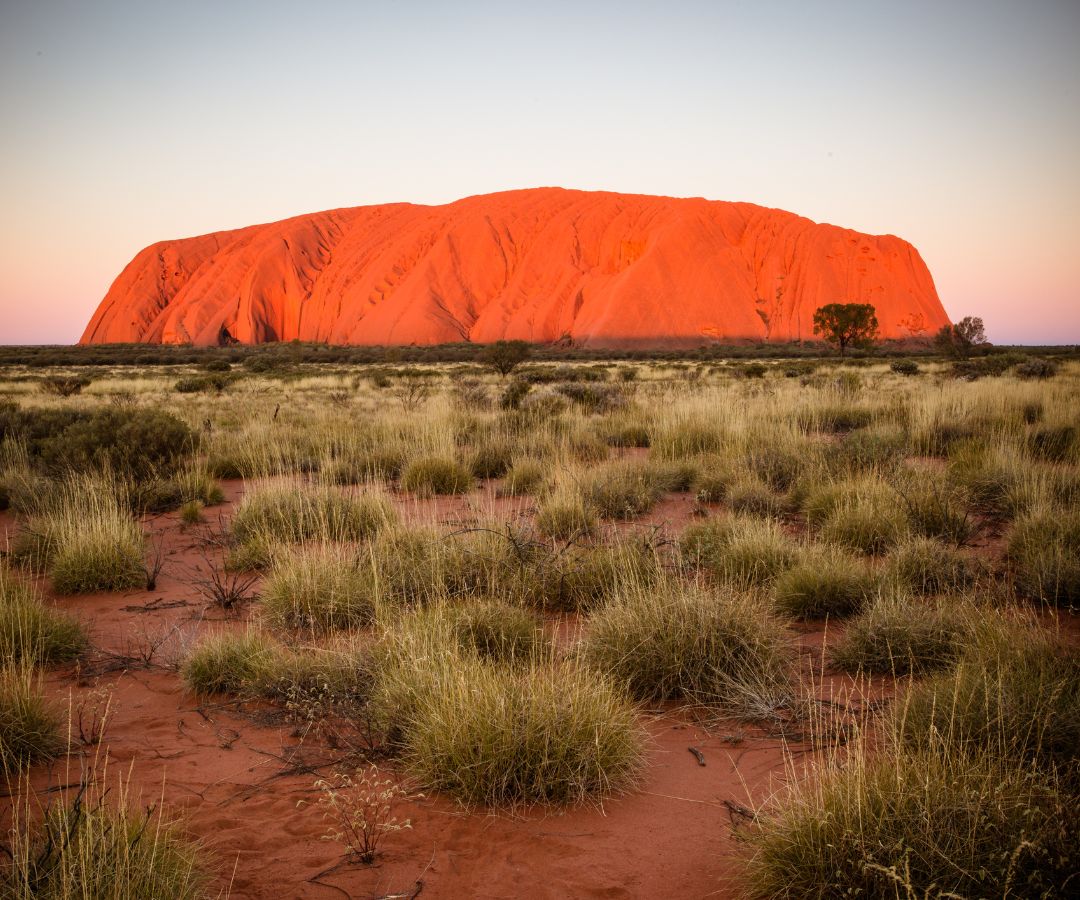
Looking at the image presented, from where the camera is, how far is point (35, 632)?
147 inches

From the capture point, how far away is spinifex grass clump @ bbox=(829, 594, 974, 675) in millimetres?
3318

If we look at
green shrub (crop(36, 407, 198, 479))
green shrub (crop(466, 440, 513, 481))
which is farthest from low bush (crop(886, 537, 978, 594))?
green shrub (crop(36, 407, 198, 479))

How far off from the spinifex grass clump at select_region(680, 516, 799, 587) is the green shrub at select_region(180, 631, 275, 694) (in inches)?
104

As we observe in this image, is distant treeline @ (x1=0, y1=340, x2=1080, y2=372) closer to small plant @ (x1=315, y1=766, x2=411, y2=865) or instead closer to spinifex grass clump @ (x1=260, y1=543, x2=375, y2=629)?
spinifex grass clump @ (x1=260, y1=543, x2=375, y2=629)

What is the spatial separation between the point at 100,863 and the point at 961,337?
38931mm

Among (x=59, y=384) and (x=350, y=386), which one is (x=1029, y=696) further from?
(x=59, y=384)

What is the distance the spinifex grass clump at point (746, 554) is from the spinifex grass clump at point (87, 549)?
4.27m

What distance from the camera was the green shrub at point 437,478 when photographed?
313 inches

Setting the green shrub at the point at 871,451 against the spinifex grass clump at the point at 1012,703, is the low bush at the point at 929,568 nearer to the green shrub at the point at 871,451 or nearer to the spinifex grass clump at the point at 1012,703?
the spinifex grass clump at the point at 1012,703

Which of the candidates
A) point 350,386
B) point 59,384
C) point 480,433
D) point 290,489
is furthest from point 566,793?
point 59,384

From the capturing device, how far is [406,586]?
176 inches

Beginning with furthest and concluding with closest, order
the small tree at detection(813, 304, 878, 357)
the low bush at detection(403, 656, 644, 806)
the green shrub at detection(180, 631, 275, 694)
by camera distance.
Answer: the small tree at detection(813, 304, 878, 357), the green shrub at detection(180, 631, 275, 694), the low bush at detection(403, 656, 644, 806)

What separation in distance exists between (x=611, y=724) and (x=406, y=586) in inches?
86.4

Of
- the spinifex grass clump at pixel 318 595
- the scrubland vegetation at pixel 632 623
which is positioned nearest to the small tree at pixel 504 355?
the scrubland vegetation at pixel 632 623
